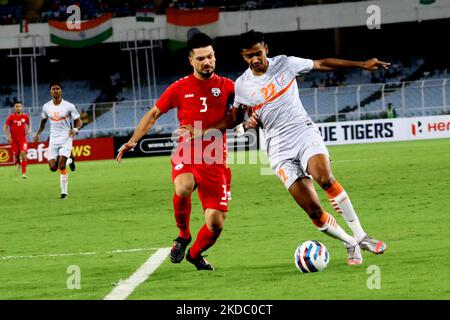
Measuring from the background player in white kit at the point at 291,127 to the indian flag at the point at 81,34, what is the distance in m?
41.8

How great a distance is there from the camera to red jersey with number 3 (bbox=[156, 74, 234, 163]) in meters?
10.8

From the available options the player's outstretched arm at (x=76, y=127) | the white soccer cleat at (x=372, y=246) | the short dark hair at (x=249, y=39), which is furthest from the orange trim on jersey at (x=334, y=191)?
the player's outstretched arm at (x=76, y=127)

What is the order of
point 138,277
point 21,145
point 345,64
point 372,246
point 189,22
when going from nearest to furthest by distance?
point 138,277 → point 372,246 → point 345,64 → point 21,145 → point 189,22

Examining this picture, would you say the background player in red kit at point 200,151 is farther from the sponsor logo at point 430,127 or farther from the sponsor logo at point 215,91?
the sponsor logo at point 430,127

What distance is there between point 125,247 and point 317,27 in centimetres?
4053

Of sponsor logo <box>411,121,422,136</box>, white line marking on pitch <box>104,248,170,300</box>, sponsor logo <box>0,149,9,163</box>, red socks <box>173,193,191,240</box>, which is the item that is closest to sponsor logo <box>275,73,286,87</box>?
red socks <box>173,193,191,240</box>

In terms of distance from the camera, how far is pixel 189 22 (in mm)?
51688

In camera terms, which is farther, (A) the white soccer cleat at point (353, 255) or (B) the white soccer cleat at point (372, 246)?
(B) the white soccer cleat at point (372, 246)

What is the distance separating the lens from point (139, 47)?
166 ft

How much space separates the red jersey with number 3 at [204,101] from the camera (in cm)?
1076

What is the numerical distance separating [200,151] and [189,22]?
41559mm

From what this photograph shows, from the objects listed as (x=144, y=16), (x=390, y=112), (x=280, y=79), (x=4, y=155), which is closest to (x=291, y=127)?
(x=280, y=79)

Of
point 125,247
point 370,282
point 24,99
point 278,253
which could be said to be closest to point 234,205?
point 125,247

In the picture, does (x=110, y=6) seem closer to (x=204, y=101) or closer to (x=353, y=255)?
(x=204, y=101)
